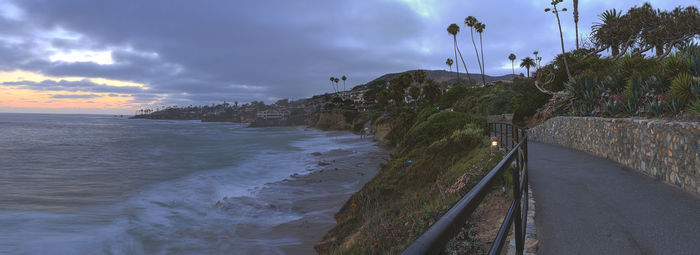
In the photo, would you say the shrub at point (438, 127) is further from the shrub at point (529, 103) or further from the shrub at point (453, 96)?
the shrub at point (453, 96)

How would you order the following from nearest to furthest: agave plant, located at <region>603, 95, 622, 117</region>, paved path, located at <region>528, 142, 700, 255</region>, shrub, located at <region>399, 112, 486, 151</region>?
paved path, located at <region>528, 142, 700, 255</region> → agave plant, located at <region>603, 95, 622, 117</region> → shrub, located at <region>399, 112, 486, 151</region>

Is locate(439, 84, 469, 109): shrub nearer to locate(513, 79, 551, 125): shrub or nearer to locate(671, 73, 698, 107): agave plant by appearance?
locate(513, 79, 551, 125): shrub

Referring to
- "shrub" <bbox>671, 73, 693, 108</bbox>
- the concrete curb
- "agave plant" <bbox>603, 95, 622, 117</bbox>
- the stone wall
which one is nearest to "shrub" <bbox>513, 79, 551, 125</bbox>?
the stone wall

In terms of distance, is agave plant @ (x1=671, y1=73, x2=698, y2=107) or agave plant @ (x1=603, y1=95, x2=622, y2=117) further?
agave plant @ (x1=603, y1=95, x2=622, y2=117)

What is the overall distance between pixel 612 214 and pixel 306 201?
1130 cm

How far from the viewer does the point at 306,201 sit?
48.2ft

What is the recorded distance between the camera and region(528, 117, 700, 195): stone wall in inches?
251

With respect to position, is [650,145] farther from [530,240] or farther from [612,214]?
[530,240]

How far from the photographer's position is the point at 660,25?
29203mm

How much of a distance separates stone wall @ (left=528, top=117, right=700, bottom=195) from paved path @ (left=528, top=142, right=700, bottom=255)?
29 centimetres

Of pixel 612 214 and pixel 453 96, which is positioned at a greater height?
pixel 453 96

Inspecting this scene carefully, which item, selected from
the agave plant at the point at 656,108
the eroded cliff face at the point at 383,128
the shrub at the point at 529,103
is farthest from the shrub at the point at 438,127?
the eroded cliff face at the point at 383,128

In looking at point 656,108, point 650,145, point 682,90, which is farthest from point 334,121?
point 650,145

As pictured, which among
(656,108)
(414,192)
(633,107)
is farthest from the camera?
(414,192)
